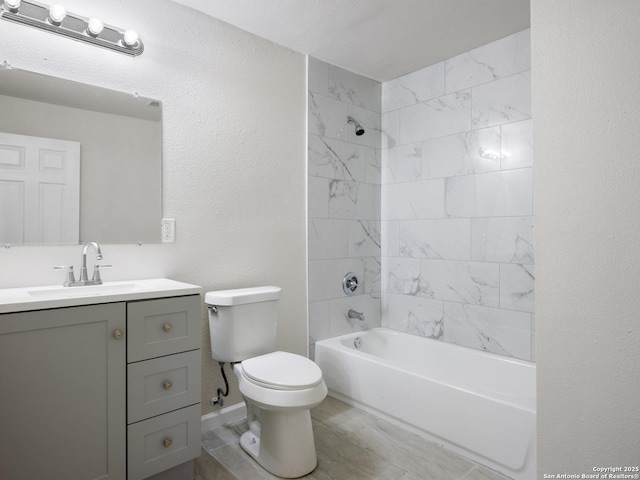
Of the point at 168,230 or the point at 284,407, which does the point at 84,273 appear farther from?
the point at 284,407

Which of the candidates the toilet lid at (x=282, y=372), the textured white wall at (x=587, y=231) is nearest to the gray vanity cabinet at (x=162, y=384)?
the toilet lid at (x=282, y=372)

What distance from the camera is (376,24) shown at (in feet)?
7.68

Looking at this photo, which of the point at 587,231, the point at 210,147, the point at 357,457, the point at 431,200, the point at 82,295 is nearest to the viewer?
the point at 587,231

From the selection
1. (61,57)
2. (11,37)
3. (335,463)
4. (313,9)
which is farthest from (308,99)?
(335,463)

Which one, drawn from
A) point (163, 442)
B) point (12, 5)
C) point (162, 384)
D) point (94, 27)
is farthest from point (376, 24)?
point (163, 442)

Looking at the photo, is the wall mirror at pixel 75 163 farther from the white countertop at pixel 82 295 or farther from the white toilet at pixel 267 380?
the white toilet at pixel 267 380

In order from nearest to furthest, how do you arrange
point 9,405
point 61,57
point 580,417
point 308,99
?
1. point 9,405
2. point 580,417
3. point 61,57
4. point 308,99

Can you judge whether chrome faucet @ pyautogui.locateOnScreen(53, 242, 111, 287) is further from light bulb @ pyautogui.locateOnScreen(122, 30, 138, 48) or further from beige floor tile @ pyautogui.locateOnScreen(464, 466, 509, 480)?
beige floor tile @ pyautogui.locateOnScreen(464, 466, 509, 480)

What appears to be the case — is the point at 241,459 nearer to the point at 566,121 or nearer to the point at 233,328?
the point at 233,328

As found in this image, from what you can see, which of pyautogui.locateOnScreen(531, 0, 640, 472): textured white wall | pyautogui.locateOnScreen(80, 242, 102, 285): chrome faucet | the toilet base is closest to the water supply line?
the toilet base

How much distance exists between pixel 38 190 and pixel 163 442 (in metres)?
1.23

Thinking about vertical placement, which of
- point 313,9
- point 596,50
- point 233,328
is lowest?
point 233,328

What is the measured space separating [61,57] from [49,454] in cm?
168

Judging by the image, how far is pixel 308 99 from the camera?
2764 mm
